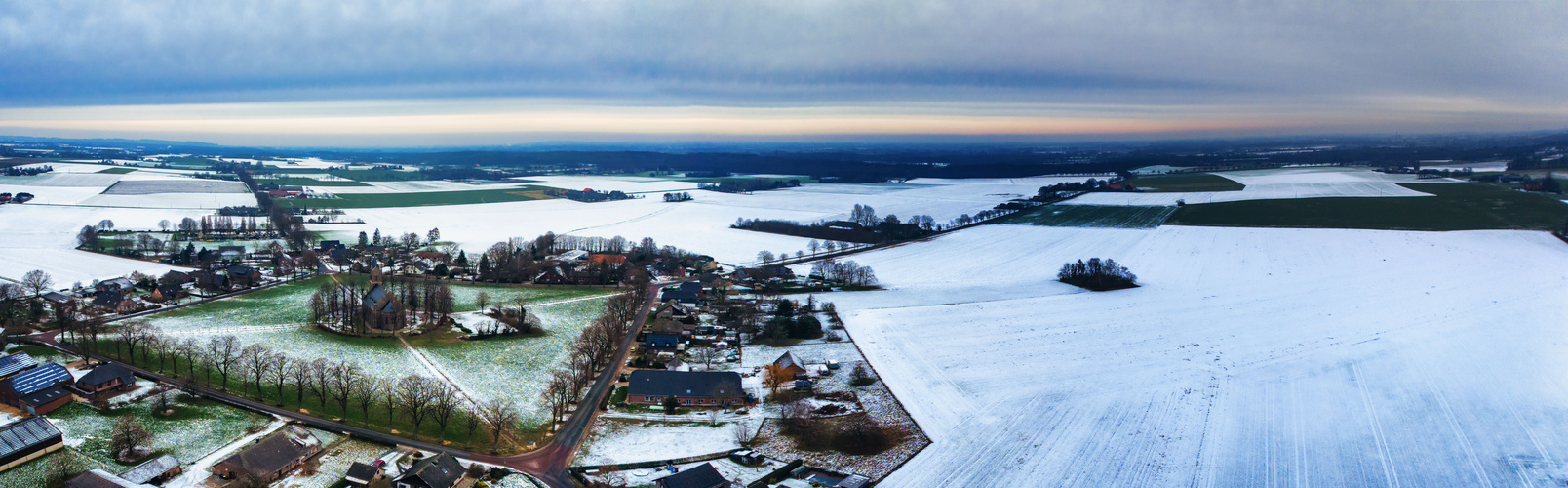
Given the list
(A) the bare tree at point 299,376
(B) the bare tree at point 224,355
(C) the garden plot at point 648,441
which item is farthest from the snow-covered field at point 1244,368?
(B) the bare tree at point 224,355

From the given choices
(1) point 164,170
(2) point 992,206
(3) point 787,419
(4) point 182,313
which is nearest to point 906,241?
(2) point 992,206

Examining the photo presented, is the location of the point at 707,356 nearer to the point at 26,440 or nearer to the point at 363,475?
the point at 363,475

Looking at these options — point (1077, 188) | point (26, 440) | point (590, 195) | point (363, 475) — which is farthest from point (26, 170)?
point (1077, 188)

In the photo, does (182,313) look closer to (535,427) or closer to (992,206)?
(535,427)

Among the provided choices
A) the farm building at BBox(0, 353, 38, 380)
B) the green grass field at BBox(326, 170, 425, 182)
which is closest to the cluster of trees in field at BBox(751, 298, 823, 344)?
the farm building at BBox(0, 353, 38, 380)

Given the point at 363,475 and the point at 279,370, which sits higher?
the point at 279,370
